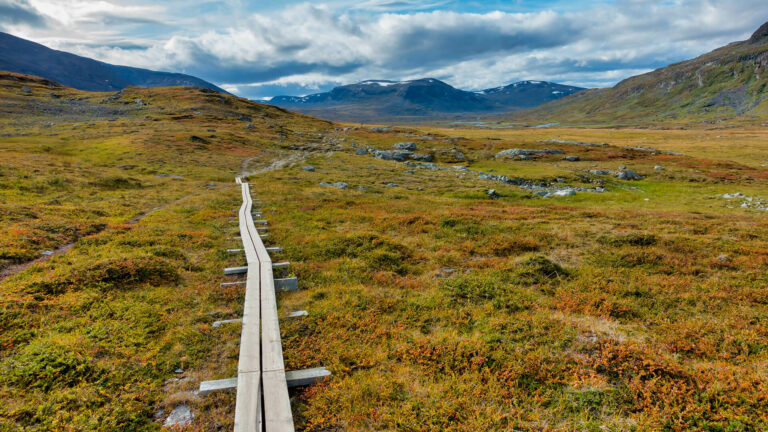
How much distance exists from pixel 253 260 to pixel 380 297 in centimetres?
532

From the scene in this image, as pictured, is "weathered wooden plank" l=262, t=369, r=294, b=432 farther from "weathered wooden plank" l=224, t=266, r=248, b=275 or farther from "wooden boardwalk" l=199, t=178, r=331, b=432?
"weathered wooden plank" l=224, t=266, r=248, b=275

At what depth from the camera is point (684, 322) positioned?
9039 millimetres

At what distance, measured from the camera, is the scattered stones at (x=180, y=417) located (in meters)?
5.62

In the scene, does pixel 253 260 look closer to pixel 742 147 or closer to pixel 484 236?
pixel 484 236

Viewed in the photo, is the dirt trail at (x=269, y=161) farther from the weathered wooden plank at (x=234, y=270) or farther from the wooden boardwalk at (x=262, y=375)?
the wooden boardwalk at (x=262, y=375)

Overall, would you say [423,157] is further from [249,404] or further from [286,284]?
[249,404]

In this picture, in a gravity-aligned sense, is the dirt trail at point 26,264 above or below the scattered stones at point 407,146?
below

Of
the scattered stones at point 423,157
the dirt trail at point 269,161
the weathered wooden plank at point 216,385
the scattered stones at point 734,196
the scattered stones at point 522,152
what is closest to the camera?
the weathered wooden plank at point 216,385

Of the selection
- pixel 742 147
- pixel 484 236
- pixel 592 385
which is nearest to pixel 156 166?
pixel 484 236

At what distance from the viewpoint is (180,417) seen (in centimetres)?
577

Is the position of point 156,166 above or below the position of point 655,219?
above

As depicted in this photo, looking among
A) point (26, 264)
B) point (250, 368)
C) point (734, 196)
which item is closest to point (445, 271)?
point (250, 368)

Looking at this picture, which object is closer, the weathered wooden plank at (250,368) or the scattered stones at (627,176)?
the weathered wooden plank at (250,368)

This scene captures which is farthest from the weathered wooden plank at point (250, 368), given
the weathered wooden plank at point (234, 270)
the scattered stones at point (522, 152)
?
the scattered stones at point (522, 152)
